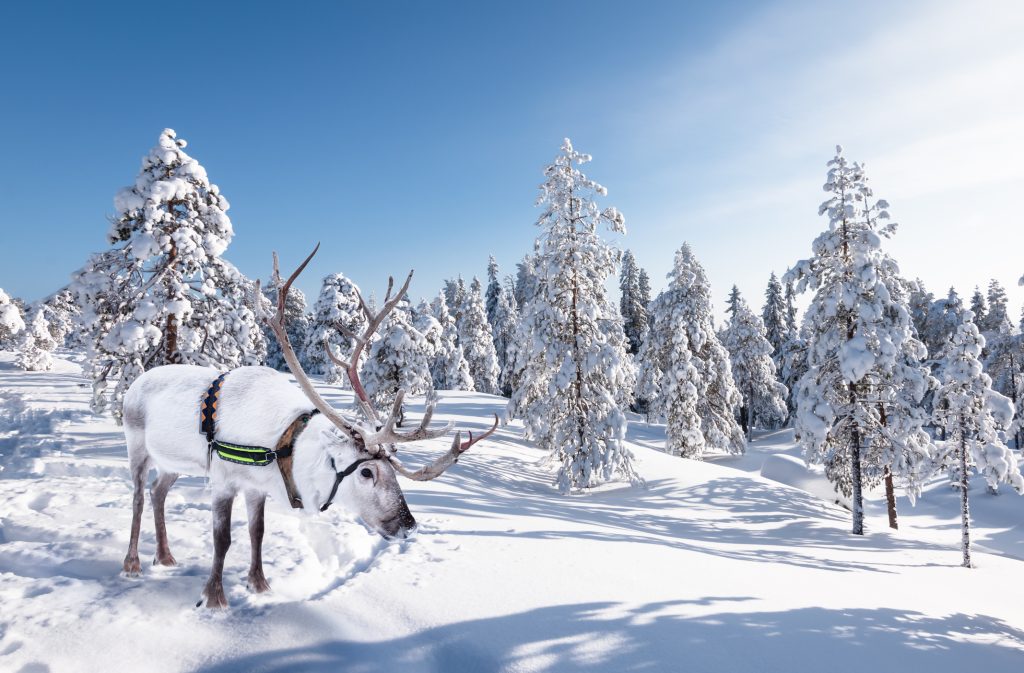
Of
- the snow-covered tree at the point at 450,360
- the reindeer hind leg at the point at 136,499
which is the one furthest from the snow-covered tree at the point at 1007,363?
the reindeer hind leg at the point at 136,499

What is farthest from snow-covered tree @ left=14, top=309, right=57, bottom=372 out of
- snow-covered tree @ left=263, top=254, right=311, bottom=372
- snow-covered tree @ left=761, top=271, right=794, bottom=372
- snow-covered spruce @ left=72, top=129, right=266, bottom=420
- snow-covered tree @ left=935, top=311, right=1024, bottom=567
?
snow-covered tree @ left=761, top=271, right=794, bottom=372

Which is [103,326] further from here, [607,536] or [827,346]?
[827,346]

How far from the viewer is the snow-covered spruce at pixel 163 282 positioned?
11758mm

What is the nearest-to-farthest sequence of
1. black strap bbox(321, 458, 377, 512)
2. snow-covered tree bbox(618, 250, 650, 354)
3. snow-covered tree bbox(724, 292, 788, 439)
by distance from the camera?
1. black strap bbox(321, 458, 377, 512)
2. snow-covered tree bbox(724, 292, 788, 439)
3. snow-covered tree bbox(618, 250, 650, 354)

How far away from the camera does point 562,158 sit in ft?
59.3

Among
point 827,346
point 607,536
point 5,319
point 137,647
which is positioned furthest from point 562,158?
point 5,319

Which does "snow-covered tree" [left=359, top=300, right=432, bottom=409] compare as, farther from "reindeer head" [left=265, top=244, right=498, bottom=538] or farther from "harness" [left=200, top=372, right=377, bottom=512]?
"reindeer head" [left=265, top=244, right=498, bottom=538]

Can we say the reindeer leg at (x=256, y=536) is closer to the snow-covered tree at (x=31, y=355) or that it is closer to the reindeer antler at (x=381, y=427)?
the reindeer antler at (x=381, y=427)

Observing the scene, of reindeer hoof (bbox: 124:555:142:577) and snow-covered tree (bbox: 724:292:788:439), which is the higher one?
snow-covered tree (bbox: 724:292:788:439)

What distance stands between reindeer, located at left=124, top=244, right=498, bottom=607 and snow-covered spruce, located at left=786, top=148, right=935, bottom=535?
1714 cm

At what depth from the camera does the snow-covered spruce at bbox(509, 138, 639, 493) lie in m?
17.1

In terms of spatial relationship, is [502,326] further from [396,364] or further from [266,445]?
[266,445]

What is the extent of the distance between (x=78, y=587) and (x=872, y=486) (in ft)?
74.2

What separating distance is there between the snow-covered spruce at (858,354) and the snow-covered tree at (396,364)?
15305 mm
